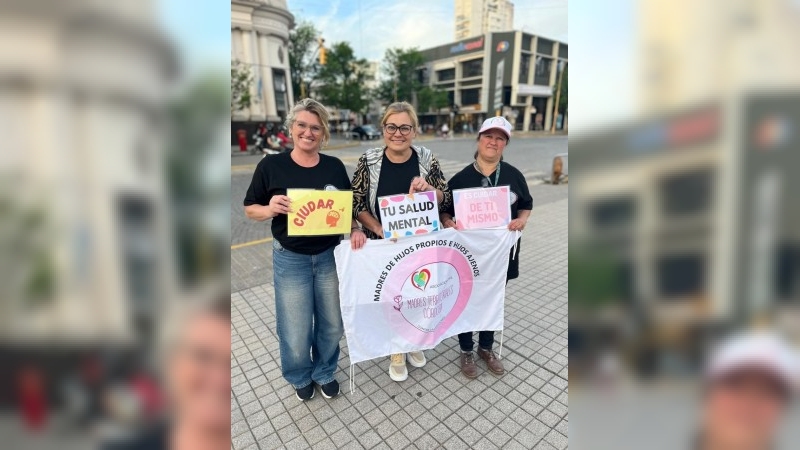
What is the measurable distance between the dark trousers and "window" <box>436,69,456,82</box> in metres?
58.8

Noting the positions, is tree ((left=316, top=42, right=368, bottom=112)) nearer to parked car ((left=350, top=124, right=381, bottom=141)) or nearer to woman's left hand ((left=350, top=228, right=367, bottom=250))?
parked car ((left=350, top=124, right=381, bottom=141))

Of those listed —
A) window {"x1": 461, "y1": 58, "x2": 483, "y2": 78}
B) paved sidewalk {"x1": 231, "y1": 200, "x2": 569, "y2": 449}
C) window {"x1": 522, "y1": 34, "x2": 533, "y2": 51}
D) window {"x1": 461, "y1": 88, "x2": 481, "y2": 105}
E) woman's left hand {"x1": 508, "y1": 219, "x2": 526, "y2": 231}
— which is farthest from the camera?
window {"x1": 461, "y1": 88, "x2": 481, "y2": 105}

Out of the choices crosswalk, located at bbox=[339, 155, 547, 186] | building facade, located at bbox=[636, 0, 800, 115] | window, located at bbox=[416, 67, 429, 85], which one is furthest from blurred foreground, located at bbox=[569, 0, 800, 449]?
window, located at bbox=[416, 67, 429, 85]

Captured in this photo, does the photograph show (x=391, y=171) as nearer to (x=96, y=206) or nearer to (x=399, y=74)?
(x=96, y=206)

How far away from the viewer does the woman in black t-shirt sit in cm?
237

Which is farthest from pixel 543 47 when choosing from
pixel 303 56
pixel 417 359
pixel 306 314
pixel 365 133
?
pixel 306 314

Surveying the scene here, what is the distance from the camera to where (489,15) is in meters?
73.2

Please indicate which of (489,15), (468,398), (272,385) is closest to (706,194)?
(468,398)

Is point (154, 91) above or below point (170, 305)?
above

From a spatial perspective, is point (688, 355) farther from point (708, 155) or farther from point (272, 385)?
point (272, 385)

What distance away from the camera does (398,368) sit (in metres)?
3.06

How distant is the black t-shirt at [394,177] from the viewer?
8.71 feet

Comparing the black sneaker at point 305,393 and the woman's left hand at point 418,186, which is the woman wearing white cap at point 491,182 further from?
the black sneaker at point 305,393

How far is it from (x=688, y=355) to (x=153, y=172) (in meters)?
1.01
